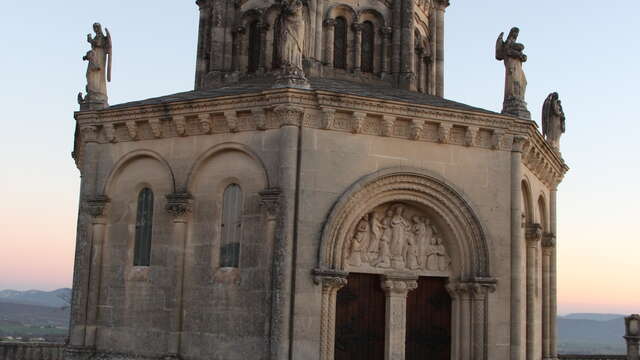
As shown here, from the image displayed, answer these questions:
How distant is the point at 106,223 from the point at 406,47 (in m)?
9.86

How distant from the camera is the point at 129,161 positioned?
20.4m

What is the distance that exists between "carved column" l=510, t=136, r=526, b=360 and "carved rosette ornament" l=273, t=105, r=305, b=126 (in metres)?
5.11

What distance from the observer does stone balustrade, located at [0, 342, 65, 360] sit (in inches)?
1071

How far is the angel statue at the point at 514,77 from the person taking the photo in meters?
20.1

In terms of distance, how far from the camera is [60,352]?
1064 inches

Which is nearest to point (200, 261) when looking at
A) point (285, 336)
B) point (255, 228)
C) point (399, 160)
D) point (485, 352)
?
point (255, 228)

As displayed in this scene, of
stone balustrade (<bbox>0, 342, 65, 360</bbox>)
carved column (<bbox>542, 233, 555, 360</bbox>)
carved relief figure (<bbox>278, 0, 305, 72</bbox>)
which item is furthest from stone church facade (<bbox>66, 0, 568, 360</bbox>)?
stone balustrade (<bbox>0, 342, 65, 360</bbox>)

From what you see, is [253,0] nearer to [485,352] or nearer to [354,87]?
[354,87]

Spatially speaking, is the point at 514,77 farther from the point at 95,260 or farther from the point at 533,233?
the point at 95,260

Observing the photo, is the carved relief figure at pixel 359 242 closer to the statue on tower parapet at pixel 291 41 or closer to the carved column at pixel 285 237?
the carved column at pixel 285 237

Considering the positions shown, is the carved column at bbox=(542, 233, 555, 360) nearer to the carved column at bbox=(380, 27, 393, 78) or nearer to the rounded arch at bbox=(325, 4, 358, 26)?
the carved column at bbox=(380, 27, 393, 78)

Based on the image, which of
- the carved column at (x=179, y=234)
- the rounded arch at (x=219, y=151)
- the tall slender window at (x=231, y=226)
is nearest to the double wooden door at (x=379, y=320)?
the tall slender window at (x=231, y=226)

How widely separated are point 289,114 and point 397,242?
3772 millimetres

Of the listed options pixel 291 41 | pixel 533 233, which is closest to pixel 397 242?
pixel 533 233
